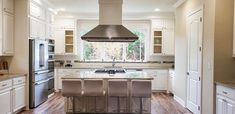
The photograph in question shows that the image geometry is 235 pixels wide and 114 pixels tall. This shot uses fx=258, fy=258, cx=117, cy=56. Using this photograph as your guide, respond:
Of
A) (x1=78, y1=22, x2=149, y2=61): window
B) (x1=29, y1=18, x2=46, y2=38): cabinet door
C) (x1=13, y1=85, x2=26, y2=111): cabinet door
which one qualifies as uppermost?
(x1=29, y1=18, x2=46, y2=38): cabinet door

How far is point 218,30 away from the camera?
4.09m

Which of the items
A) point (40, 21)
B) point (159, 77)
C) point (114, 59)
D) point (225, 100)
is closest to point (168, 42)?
point (159, 77)

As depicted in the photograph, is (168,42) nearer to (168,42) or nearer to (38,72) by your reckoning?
(168,42)

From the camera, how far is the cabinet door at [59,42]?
9.07 m

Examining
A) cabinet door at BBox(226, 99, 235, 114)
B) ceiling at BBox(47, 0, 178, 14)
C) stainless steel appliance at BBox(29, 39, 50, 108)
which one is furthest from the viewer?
ceiling at BBox(47, 0, 178, 14)

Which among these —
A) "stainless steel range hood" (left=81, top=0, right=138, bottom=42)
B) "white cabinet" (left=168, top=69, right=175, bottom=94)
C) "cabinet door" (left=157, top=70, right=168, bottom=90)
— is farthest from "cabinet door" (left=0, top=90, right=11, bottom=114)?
"cabinet door" (left=157, top=70, right=168, bottom=90)

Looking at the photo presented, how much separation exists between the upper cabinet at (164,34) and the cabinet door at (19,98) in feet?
16.0

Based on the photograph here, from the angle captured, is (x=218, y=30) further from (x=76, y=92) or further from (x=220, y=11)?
(x=76, y=92)

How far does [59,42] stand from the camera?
9.09 m

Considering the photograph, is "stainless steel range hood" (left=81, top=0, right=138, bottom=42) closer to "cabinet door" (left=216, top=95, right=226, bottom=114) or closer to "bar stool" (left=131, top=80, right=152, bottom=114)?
"bar stool" (left=131, top=80, right=152, bottom=114)

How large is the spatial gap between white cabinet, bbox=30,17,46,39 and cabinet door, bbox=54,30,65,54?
1.80m

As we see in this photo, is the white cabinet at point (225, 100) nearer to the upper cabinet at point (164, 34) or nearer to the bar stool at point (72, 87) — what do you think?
the bar stool at point (72, 87)

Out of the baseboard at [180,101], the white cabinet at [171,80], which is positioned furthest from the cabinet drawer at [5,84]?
the white cabinet at [171,80]

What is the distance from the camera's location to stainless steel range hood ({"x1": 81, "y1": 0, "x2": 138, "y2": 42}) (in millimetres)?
5746
